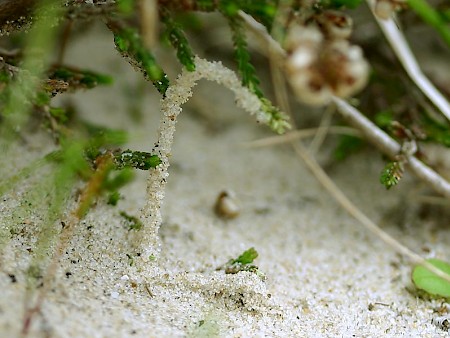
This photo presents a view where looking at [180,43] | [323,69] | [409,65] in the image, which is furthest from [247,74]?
[409,65]

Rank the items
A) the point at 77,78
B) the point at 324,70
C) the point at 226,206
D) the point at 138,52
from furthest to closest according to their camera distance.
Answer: the point at 226,206, the point at 77,78, the point at 138,52, the point at 324,70

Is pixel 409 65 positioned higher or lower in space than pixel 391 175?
higher

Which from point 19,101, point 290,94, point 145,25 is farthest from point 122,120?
point 145,25

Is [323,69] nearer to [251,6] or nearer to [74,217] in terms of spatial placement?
[251,6]

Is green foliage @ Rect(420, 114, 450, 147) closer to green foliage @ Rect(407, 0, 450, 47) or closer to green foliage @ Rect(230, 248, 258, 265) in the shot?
green foliage @ Rect(407, 0, 450, 47)

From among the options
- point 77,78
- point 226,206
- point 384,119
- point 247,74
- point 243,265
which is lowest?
point 226,206

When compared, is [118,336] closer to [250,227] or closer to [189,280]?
[189,280]

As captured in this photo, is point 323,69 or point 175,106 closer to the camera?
point 323,69

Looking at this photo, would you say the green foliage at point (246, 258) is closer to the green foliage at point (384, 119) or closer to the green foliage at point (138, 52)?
the green foliage at point (138, 52)
